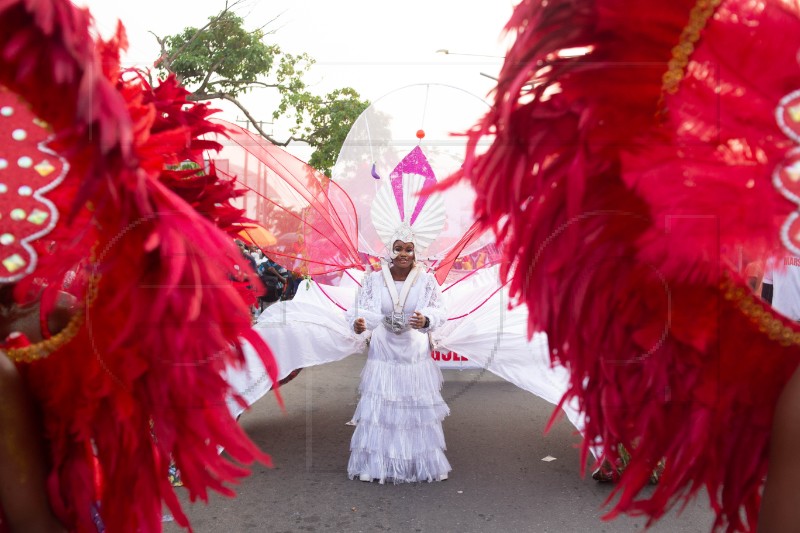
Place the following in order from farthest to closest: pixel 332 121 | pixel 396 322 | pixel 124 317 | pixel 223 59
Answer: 1. pixel 223 59
2. pixel 332 121
3. pixel 396 322
4. pixel 124 317

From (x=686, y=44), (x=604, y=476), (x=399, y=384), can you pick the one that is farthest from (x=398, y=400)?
(x=686, y=44)

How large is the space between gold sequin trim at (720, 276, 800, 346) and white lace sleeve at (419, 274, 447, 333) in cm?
283

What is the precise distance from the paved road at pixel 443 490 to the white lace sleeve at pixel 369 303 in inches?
39.9

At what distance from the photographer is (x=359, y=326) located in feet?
13.1

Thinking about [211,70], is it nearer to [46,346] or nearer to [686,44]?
[46,346]

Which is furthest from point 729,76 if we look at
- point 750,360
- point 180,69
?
point 180,69

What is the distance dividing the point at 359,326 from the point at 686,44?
3066 millimetres

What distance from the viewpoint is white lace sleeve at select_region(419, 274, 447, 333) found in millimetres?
3992

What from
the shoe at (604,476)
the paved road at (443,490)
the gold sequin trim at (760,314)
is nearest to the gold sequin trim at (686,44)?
the gold sequin trim at (760,314)

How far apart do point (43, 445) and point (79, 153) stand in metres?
0.61

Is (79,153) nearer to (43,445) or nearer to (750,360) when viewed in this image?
(43,445)

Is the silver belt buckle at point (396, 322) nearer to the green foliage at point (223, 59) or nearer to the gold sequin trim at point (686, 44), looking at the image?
the gold sequin trim at point (686, 44)

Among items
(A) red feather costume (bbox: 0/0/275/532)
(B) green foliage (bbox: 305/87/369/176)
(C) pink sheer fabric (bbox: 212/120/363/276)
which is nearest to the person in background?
(A) red feather costume (bbox: 0/0/275/532)

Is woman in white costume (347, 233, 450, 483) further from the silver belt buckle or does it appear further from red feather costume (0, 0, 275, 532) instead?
red feather costume (0, 0, 275, 532)
